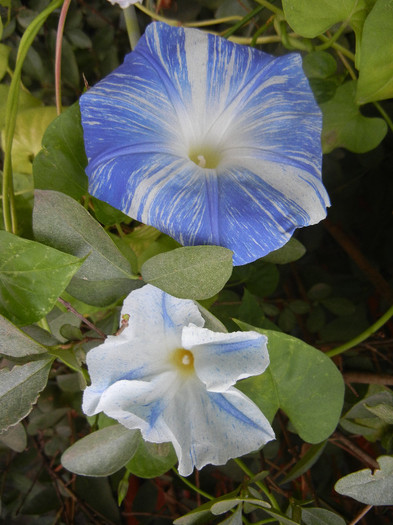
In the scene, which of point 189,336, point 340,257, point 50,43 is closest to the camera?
point 189,336

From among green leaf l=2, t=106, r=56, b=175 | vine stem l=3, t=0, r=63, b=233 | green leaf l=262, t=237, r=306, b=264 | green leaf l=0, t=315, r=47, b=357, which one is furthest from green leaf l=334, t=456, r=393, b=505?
green leaf l=2, t=106, r=56, b=175

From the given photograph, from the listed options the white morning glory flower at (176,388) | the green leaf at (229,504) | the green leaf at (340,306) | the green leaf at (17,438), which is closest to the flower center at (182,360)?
the white morning glory flower at (176,388)

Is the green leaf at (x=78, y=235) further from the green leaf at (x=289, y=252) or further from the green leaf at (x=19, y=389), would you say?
the green leaf at (x=289, y=252)

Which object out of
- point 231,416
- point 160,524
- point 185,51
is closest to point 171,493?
point 160,524

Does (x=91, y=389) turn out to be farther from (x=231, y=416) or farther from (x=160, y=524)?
(x=160, y=524)

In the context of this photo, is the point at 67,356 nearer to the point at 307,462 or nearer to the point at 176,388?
the point at 176,388

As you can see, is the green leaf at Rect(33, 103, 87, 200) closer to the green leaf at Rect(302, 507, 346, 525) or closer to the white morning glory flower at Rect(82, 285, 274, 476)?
the white morning glory flower at Rect(82, 285, 274, 476)
